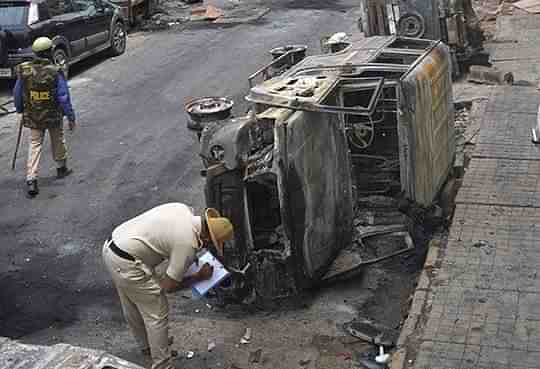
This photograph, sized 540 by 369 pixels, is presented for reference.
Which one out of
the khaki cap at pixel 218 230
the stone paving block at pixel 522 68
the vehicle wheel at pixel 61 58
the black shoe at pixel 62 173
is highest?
the khaki cap at pixel 218 230

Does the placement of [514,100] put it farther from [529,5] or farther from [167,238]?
[529,5]

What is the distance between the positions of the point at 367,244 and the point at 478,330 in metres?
1.76

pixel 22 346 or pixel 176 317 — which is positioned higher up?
pixel 22 346

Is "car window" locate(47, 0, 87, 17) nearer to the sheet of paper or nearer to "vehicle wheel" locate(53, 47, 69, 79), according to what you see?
"vehicle wheel" locate(53, 47, 69, 79)

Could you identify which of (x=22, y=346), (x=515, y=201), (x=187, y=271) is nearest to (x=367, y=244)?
(x=515, y=201)

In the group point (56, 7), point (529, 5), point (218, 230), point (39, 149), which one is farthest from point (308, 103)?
point (529, 5)

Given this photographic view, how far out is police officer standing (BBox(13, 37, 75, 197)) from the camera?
997cm

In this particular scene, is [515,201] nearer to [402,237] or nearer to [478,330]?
[402,237]

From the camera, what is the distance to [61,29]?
15.1 metres

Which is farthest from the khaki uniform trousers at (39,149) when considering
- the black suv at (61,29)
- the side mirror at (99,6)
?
the side mirror at (99,6)

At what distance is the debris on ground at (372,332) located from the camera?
650cm

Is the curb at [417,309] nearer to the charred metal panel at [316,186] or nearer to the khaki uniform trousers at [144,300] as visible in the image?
the charred metal panel at [316,186]

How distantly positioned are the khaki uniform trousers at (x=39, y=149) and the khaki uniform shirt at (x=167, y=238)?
437cm

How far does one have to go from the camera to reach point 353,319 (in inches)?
274
